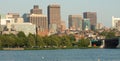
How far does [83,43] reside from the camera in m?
194

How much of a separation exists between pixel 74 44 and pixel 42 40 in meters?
17.7

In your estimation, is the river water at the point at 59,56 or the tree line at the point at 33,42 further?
the tree line at the point at 33,42

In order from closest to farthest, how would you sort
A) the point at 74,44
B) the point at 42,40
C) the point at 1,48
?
the point at 1,48 < the point at 42,40 < the point at 74,44

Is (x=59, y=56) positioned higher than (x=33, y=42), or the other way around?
(x=59, y=56)

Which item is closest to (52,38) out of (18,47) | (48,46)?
(48,46)

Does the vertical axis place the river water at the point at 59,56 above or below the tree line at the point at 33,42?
above

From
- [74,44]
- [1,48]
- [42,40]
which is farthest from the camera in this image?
[74,44]

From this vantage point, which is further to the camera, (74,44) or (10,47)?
(74,44)

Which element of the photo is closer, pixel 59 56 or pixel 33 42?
pixel 59 56

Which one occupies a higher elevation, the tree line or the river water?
the river water

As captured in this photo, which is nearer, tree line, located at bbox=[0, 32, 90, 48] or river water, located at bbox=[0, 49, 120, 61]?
river water, located at bbox=[0, 49, 120, 61]

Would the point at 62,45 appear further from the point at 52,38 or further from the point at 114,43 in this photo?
the point at 114,43

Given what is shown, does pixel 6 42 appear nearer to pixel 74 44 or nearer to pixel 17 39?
pixel 17 39

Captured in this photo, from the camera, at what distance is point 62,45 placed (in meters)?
183
